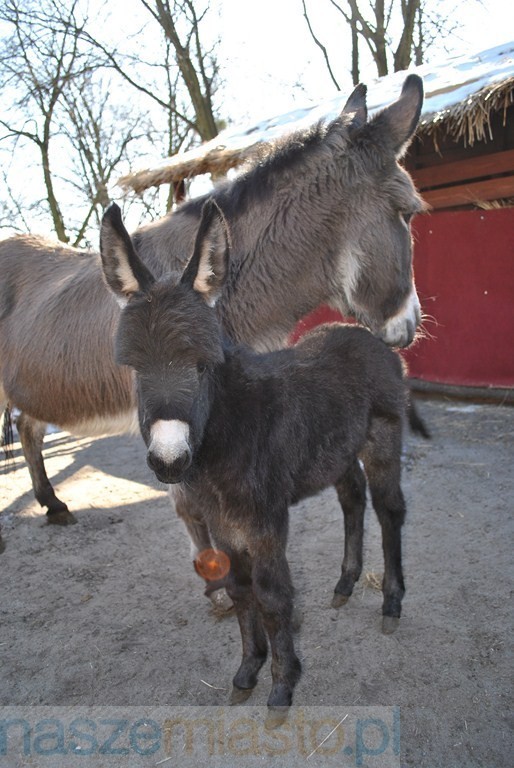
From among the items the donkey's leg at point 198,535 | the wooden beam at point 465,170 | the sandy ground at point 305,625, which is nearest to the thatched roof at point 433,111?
the wooden beam at point 465,170

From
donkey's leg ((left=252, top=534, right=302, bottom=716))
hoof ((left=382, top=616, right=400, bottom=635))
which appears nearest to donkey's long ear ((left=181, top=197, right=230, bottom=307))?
donkey's leg ((left=252, top=534, right=302, bottom=716))

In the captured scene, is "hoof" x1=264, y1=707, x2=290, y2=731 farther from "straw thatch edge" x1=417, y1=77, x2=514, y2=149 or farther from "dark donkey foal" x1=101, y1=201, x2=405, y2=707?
"straw thatch edge" x1=417, y1=77, x2=514, y2=149

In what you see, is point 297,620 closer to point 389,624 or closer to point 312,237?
point 389,624

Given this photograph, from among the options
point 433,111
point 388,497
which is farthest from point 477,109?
point 388,497

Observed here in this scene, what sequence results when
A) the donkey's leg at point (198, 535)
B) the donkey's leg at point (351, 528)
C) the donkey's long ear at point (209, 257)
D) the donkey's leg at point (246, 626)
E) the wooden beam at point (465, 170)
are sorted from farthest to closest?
the wooden beam at point (465, 170) < the donkey's leg at point (351, 528) < the donkey's leg at point (198, 535) < the donkey's leg at point (246, 626) < the donkey's long ear at point (209, 257)

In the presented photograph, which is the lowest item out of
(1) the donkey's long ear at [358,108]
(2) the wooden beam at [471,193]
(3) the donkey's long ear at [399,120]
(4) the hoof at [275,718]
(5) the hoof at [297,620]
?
(5) the hoof at [297,620]

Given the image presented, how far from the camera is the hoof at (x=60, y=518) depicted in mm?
4926

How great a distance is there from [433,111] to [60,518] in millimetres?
5719

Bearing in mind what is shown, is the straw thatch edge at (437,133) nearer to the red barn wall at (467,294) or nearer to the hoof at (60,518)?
the red barn wall at (467,294)

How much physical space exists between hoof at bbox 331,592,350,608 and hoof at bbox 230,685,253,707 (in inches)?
34.3

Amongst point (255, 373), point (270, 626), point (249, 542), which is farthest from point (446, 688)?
point (255, 373)

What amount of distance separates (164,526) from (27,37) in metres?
16.9

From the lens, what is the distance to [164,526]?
4.88m

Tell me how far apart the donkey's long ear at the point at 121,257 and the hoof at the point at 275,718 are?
1905 millimetres
